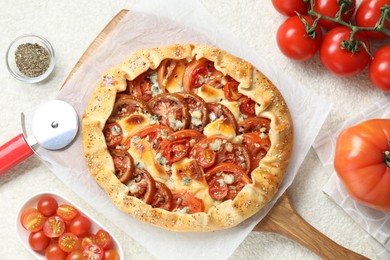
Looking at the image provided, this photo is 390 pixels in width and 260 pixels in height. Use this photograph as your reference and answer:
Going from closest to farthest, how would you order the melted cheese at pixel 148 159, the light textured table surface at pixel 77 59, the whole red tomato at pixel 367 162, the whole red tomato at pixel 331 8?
the whole red tomato at pixel 367 162 → the melted cheese at pixel 148 159 → the whole red tomato at pixel 331 8 → the light textured table surface at pixel 77 59

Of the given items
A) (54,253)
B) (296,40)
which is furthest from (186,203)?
(296,40)

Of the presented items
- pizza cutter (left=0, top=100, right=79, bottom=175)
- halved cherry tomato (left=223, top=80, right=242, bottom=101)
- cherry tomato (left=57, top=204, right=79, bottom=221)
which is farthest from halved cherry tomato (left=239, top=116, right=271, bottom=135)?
cherry tomato (left=57, top=204, right=79, bottom=221)

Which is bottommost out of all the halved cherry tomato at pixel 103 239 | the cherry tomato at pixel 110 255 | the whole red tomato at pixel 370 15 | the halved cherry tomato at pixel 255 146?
the cherry tomato at pixel 110 255

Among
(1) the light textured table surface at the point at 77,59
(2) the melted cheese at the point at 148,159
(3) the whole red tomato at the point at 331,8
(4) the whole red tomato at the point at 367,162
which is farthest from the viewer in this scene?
(1) the light textured table surface at the point at 77,59

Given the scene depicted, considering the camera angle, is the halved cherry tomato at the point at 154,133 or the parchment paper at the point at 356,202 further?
the parchment paper at the point at 356,202

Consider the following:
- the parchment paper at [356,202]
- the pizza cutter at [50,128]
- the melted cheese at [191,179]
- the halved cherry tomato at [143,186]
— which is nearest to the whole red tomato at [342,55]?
the parchment paper at [356,202]

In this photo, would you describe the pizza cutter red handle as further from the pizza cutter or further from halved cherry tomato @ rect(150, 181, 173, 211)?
halved cherry tomato @ rect(150, 181, 173, 211)

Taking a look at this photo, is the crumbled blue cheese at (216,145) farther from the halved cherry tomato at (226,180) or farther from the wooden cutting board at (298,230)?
the wooden cutting board at (298,230)
